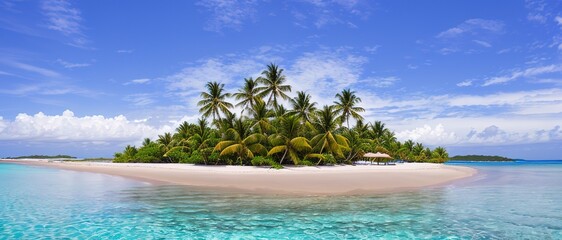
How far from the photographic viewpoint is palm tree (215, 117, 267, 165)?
36.8 metres

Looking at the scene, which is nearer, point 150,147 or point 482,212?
point 482,212

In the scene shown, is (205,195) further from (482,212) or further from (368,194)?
(482,212)

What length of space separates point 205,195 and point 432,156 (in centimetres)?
6724

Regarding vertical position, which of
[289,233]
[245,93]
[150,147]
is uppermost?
[245,93]

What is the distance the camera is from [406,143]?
7475cm

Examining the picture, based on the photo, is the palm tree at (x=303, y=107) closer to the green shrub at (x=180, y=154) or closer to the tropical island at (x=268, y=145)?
the tropical island at (x=268, y=145)

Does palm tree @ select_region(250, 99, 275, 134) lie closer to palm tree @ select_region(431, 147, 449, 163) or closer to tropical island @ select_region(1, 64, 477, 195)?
tropical island @ select_region(1, 64, 477, 195)

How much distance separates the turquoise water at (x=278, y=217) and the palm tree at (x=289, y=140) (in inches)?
779

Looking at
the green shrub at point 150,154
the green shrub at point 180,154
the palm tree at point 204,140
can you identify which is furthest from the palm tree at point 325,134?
the green shrub at point 150,154

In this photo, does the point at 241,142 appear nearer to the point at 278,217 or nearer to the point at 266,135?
the point at 266,135

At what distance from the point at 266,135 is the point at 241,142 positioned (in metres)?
2.92

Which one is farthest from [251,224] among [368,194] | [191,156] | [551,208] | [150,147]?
[150,147]

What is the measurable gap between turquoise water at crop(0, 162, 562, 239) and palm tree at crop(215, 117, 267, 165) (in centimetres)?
2025

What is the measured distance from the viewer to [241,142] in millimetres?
36938
